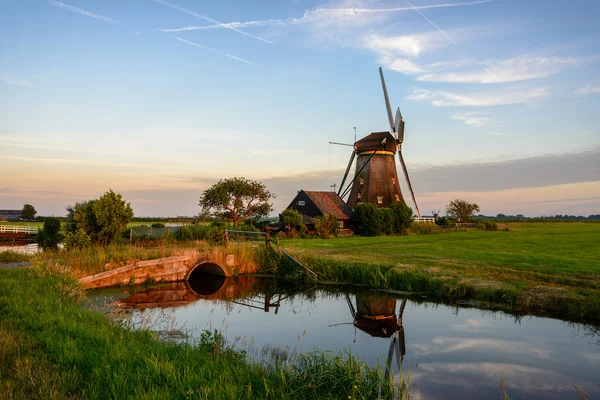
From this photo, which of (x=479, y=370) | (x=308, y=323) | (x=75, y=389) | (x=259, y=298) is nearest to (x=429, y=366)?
(x=479, y=370)

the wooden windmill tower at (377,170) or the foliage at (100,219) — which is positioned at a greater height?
the wooden windmill tower at (377,170)

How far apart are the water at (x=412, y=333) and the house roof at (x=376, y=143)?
33.8m

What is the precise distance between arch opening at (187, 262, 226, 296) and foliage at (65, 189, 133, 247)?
4245 millimetres

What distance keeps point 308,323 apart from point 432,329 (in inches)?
132

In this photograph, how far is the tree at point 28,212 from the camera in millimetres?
84762

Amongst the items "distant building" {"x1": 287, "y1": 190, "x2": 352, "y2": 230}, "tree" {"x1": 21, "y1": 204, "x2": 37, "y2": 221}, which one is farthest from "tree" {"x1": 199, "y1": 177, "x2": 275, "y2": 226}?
"tree" {"x1": 21, "y1": 204, "x2": 37, "y2": 221}

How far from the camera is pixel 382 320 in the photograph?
1260 centimetres

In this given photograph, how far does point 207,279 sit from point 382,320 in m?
9.77

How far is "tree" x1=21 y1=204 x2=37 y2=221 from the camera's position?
8476 centimetres

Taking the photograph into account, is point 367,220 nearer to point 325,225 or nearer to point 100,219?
point 325,225

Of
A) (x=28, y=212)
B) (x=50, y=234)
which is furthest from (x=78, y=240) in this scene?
(x=28, y=212)

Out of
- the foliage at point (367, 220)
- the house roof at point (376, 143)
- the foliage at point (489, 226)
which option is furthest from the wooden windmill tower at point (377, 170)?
the foliage at point (489, 226)

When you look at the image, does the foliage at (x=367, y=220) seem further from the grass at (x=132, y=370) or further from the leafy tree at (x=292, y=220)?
the grass at (x=132, y=370)

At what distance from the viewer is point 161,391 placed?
5039mm
